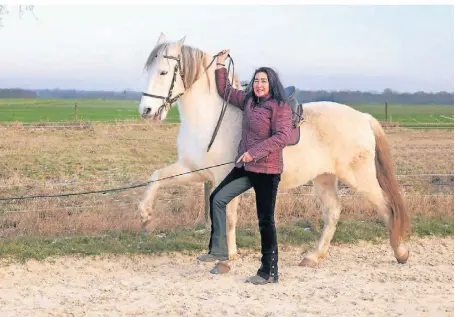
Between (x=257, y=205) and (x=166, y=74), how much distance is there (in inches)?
57.4

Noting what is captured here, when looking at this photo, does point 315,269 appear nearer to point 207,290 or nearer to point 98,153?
point 207,290

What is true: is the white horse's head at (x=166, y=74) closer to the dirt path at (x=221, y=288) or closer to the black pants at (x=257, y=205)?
the black pants at (x=257, y=205)

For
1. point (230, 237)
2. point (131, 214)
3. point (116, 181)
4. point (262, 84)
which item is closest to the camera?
point (262, 84)

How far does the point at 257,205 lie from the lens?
521cm

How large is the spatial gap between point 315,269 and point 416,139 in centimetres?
1754

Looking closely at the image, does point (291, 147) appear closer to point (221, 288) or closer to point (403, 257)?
point (221, 288)

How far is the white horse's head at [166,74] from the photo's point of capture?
5184 mm

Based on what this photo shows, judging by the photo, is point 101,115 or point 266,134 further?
point 101,115

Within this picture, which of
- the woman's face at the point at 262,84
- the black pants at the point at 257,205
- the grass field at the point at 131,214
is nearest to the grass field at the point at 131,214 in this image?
the grass field at the point at 131,214

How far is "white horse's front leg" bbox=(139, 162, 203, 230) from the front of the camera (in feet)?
18.2

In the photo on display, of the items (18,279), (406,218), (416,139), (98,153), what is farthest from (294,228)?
(416,139)

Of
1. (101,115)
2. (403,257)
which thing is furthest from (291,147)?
(101,115)

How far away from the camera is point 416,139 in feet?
72.6

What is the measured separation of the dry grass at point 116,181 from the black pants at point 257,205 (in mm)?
1874
